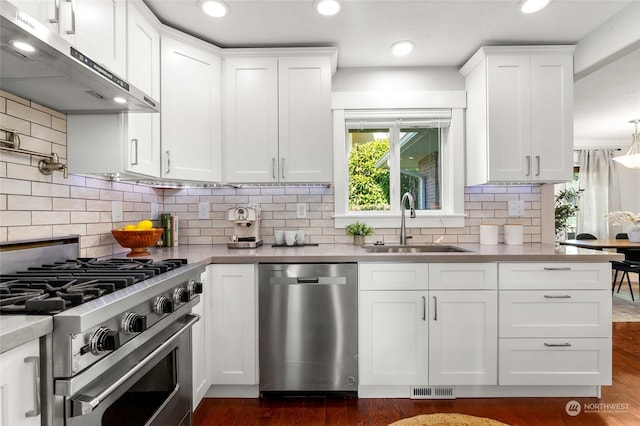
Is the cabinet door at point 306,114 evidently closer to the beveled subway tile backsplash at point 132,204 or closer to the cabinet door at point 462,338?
the beveled subway tile backsplash at point 132,204

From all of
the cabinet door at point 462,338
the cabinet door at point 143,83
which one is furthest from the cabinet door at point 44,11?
the cabinet door at point 462,338

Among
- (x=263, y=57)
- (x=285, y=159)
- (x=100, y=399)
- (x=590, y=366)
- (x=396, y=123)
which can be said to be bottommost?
(x=590, y=366)

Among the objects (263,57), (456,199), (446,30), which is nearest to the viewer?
(446,30)

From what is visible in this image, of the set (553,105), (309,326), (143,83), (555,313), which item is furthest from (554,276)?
(143,83)

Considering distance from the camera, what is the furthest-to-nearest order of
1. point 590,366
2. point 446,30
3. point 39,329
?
point 446,30 → point 590,366 → point 39,329

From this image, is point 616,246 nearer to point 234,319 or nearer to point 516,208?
point 516,208

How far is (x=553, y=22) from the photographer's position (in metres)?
2.23

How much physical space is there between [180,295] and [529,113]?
2.55 meters

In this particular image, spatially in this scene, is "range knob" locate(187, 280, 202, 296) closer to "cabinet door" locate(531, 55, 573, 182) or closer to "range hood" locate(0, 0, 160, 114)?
"range hood" locate(0, 0, 160, 114)

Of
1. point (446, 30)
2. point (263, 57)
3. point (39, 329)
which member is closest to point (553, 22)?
point (446, 30)

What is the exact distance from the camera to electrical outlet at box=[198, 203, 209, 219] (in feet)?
9.19

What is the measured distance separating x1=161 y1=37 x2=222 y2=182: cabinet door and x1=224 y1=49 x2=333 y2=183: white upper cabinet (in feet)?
0.30

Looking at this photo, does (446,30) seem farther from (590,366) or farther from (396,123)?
(590,366)

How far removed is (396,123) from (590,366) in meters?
2.13
